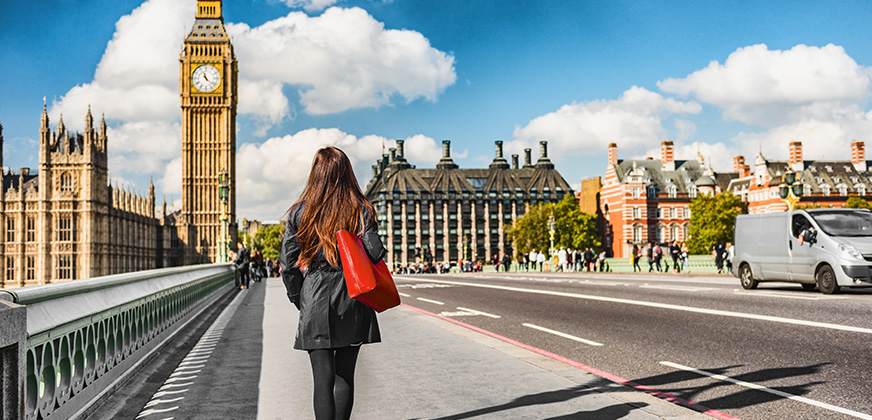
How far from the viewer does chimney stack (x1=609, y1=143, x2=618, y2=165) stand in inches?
4309

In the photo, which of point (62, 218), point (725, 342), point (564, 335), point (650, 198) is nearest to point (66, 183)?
point (62, 218)

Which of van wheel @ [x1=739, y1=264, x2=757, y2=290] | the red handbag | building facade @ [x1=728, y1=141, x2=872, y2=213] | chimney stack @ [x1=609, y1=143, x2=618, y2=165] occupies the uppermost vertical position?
chimney stack @ [x1=609, y1=143, x2=618, y2=165]

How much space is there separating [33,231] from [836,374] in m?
113

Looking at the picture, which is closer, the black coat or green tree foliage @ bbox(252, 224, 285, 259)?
the black coat

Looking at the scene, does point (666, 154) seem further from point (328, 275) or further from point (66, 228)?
point (328, 275)

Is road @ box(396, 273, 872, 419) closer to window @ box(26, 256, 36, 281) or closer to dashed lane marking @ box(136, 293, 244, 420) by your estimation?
dashed lane marking @ box(136, 293, 244, 420)

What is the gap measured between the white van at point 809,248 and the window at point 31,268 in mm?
103382

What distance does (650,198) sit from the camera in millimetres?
102875

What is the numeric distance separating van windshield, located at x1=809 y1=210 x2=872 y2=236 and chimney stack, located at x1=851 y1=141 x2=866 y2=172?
311ft

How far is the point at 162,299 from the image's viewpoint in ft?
33.0

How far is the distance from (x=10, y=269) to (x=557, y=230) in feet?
248

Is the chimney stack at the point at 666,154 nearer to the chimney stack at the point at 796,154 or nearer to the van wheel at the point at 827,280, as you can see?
the chimney stack at the point at 796,154

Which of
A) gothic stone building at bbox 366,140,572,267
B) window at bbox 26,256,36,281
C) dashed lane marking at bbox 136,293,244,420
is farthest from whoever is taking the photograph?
gothic stone building at bbox 366,140,572,267

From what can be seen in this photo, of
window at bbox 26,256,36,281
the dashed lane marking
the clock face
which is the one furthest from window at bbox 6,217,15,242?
the dashed lane marking
